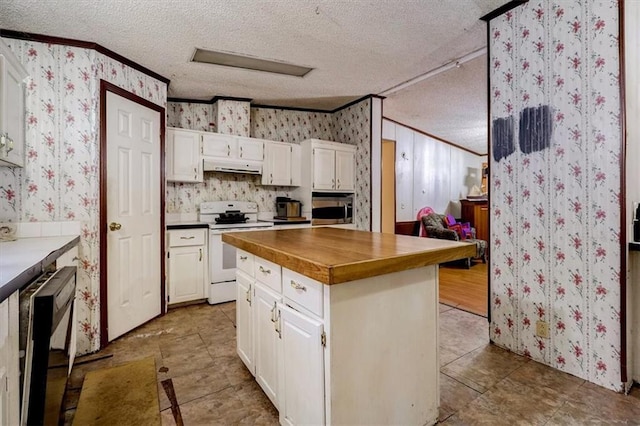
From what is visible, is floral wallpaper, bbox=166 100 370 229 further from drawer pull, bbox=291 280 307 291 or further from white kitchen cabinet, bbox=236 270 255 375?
drawer pull, bbox=291 280 307 291

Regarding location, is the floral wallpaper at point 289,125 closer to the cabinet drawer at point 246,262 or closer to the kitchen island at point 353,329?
the cabinet drawer at point 246,262

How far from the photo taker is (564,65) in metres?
2.07

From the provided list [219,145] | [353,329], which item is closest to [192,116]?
[219,145]

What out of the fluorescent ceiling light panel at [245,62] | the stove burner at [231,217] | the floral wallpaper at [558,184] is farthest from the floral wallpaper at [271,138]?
the floral wallpaper at [558,184]

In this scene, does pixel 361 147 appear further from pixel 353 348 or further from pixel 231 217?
pixel 353 348

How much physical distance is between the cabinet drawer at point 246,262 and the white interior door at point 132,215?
141cm

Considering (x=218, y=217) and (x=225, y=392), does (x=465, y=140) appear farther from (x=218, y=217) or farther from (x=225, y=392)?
(x=225, y=392)

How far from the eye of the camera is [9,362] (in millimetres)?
1006

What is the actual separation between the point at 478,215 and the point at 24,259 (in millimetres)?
6878

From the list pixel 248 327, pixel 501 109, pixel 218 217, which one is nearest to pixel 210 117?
pixel 218 217

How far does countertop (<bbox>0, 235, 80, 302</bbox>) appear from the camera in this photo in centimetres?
107

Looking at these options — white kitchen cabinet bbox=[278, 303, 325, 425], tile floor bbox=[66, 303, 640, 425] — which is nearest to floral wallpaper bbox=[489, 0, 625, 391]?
tile floor bbox=[66, 303, 640, 425]

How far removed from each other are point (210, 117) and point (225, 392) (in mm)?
3393

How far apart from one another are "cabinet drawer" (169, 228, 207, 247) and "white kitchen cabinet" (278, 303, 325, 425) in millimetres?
2311
